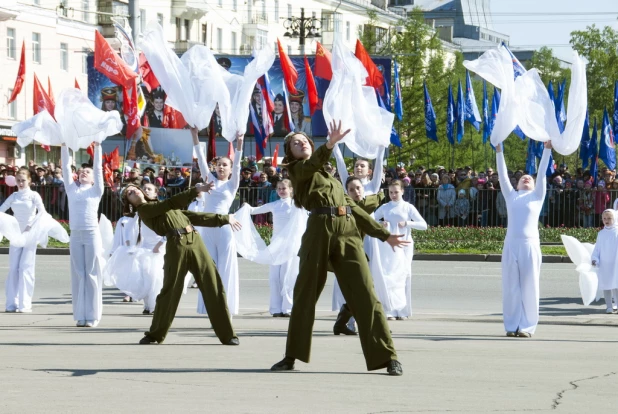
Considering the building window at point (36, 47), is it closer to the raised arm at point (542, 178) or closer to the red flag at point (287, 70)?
the red flag at point (287, 70)

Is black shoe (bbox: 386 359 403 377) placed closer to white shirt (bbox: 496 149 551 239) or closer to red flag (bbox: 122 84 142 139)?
white shirt (bbox: 496 149 551 239)

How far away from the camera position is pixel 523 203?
41.0 ft

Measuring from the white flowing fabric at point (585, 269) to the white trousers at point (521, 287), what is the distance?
3195 mm

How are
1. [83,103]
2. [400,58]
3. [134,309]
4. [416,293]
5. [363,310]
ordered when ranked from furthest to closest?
1. [400,58]
2. [416,293]
3. [134,309]
4. [83,103]
5. [363,310]

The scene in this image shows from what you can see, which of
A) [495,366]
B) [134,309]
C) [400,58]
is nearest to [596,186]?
[134,309]

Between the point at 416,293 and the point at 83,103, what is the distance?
6283mm

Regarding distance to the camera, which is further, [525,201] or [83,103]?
[83,103]

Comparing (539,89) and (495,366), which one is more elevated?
(539,89)

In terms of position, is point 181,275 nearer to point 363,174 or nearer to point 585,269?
point 363,174

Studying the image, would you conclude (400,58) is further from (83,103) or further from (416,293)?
(83,103)

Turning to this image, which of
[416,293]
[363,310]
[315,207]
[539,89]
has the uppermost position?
[539,89]

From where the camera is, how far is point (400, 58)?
5231 cm

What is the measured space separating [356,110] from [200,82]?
2.81m

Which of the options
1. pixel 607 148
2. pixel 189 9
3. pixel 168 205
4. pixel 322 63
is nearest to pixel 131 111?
pixel 322 63
